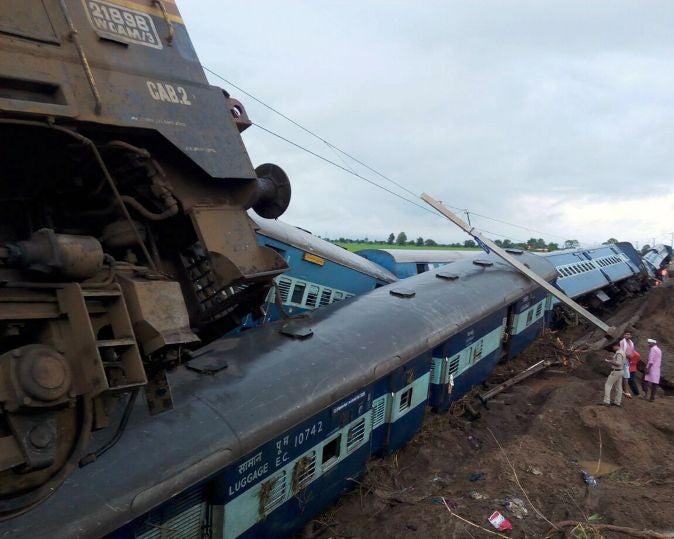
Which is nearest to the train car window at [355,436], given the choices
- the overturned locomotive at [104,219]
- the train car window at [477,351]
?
the overturned locomotive at [104,219]

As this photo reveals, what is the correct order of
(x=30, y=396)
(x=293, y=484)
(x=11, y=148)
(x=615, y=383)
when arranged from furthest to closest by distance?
1. (x=615, y=383)
2. (x=293, y=484)
3. (x=11, y=148)
4. (x=30, y=396)

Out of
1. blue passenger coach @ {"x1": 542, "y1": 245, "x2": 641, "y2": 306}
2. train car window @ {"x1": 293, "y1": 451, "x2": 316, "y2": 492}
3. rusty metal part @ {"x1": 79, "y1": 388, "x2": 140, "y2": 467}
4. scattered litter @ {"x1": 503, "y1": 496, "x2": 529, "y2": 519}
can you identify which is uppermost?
rusty metal part @ {"x1": 79, "y1": 388, "x2": 140, "y2": 467}

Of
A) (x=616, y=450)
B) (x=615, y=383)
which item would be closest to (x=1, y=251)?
(x=616, y=450)

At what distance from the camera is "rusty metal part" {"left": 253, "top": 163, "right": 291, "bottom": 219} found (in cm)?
616

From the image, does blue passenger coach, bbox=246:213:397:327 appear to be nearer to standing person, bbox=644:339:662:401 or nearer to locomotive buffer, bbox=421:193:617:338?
locomotive buffer, bbox=421:193:617:338

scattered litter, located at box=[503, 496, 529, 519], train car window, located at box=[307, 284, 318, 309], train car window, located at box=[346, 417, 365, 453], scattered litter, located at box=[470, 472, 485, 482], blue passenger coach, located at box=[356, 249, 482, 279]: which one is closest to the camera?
scattered litter, located at box=[503, 496, 529, 519]

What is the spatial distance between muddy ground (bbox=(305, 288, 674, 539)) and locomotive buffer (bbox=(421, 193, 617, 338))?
101 inches

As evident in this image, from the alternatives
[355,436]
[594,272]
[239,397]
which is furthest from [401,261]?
[239,397]

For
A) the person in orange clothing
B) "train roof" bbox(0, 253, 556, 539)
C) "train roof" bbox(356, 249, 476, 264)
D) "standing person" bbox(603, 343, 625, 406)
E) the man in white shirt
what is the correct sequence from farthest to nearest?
"train roof" bbox(356, 249, 476, 264) → the person in orange clothing → the man in white shirt → "standing person" bbox(603, 343, 625, 406) → "train roof" bbox(0, 253, 556, 539)

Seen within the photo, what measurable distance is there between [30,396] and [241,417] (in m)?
2.62

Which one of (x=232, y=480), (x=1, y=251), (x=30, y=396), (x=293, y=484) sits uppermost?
(x=1, y=251)

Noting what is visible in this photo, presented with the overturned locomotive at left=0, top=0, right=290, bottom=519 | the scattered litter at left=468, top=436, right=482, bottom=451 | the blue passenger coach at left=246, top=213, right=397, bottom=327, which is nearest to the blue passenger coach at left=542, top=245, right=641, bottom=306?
the blue passenger coach at left=246, top=213, right=397, bottom=327

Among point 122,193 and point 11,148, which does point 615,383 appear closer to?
point 122,193

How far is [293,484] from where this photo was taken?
600 cm
